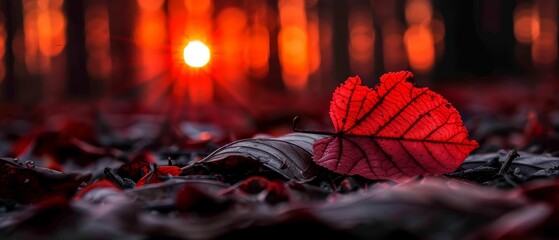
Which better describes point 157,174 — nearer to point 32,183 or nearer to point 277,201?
point 32,183

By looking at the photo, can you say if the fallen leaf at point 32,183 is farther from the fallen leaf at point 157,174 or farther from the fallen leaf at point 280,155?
the fallen leaf at point 280,155

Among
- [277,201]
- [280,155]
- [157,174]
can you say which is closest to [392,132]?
[280,155]

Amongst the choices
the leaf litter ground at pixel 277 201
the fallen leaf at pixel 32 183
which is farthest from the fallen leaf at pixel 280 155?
the fallen leaf at pixel 32 183

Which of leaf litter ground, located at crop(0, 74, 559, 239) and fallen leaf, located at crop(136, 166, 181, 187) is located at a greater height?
fallen leaf, located at crop(136, 166, 181, 187)

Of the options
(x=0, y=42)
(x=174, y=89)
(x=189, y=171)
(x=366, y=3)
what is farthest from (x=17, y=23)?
(x=189, y=171)

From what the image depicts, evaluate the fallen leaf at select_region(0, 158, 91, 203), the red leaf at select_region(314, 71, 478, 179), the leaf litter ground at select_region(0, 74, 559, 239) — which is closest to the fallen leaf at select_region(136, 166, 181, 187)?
Result: the leaf litter ground at select_region(0, 74, 559, 239)

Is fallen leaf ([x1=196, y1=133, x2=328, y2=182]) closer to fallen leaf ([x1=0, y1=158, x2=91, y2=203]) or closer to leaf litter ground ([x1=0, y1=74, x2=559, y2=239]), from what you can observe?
leaf litter ground ([x1=0, y1=74, x2=559, y2=239])

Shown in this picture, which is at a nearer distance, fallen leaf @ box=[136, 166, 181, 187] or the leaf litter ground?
the leaf litter ground

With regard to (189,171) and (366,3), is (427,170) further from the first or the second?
(366,3)
